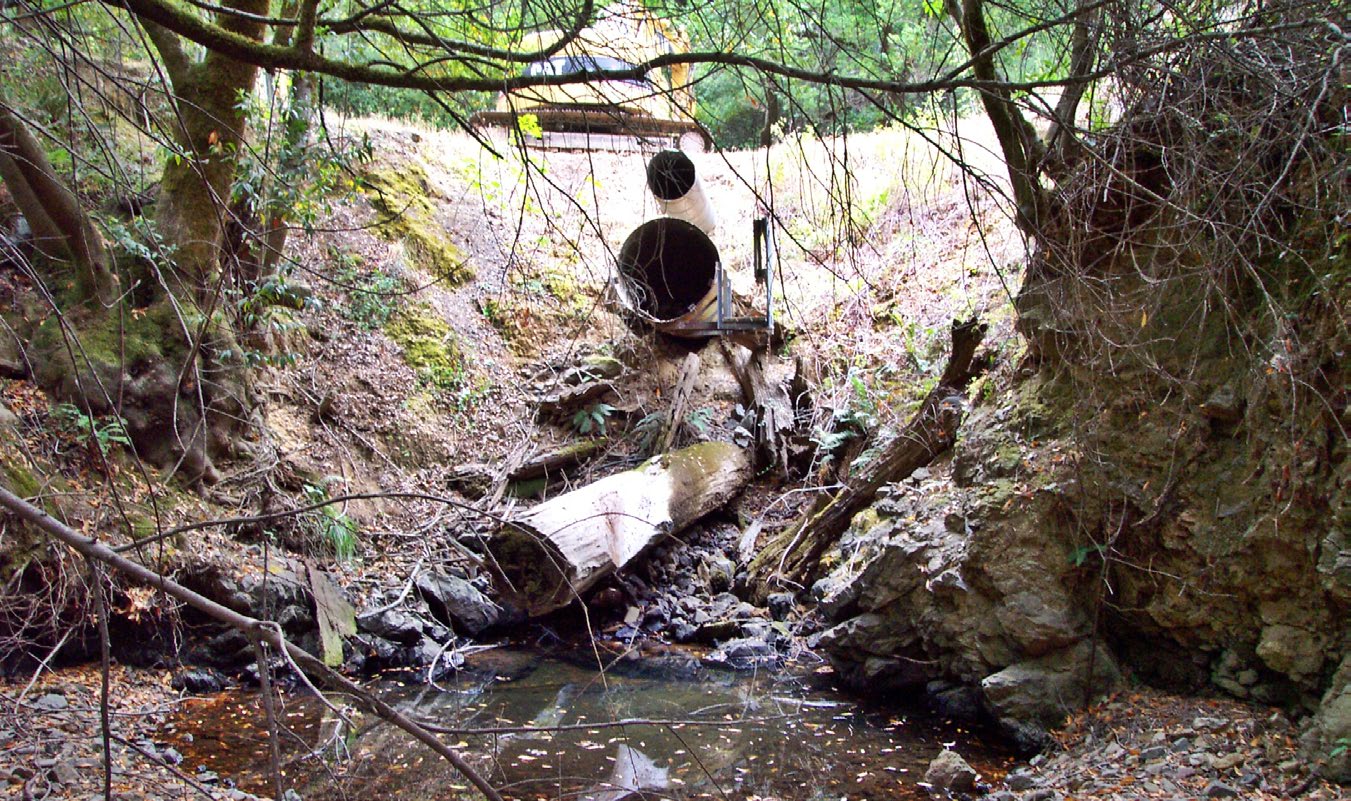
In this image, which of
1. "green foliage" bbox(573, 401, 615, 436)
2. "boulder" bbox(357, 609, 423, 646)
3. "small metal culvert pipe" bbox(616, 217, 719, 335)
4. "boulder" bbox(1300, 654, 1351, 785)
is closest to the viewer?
"boulder" bbox(1300, 654, 1351, 785)

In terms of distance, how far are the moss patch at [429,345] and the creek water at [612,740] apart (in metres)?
4.63

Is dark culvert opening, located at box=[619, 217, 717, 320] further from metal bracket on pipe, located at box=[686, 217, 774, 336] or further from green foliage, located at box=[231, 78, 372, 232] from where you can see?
green foliage, located at box=[231, 78, 372, 232]

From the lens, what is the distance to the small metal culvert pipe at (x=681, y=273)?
868 cm

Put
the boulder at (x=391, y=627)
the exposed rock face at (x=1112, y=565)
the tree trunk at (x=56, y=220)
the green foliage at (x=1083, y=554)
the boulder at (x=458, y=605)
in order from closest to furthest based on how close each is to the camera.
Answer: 1. the exposed rock face at (x=1112, y=565)
2. the green foliage at (x=1083, y=554)
3. the tree trunk at (x=56, y=220)
4. the boulder at (x=391, y=627)
5. the boulder at (x=458, y=605)

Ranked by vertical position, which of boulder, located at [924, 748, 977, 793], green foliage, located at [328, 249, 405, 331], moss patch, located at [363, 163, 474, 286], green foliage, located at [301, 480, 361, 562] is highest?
moss patch, located at [363, 163, 474, 286]

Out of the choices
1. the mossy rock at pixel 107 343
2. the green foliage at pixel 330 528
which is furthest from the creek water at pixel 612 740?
the mossy rock at pixel 107 343

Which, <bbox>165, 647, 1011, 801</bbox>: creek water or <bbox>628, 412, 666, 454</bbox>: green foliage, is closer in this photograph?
<bbox>165, 647, 1011, 801</bbox>: creek water

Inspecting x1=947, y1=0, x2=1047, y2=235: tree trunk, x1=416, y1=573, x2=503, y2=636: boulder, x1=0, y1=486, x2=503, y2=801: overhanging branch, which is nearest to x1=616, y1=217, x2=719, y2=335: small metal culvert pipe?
x1=416, y1=573, x2=503, y2=636: boulder

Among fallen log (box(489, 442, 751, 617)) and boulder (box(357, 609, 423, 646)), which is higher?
fallen log (box(489, 442, 751, 617))

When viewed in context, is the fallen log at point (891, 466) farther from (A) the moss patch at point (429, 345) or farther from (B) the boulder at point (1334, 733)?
(A) the moss patch at point (429, 345)

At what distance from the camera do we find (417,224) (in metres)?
12.0

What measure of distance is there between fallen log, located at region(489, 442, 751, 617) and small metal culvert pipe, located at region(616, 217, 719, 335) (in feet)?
5.07

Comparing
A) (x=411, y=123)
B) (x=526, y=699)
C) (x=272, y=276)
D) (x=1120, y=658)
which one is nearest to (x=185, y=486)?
(x=272, y=276)

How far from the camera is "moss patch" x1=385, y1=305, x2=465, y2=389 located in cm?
1026
